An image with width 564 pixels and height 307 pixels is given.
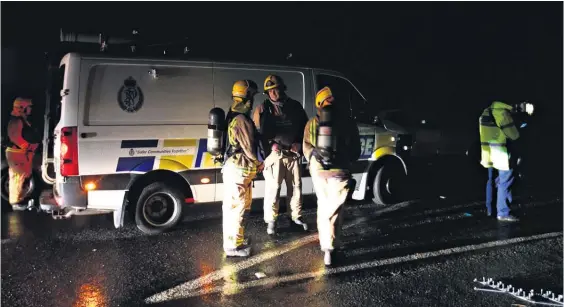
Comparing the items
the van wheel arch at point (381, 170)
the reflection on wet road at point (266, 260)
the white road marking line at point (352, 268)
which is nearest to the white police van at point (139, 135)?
the reflection on wet road at point (266, 260)

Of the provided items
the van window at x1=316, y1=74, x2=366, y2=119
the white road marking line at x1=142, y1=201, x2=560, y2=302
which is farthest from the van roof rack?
the white road marking line at x1=142, y1=201, x2=560, y2=302

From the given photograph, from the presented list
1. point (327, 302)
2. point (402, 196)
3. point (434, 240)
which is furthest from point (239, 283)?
point (402, 196)

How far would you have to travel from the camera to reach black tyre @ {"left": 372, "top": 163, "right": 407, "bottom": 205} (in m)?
7.49

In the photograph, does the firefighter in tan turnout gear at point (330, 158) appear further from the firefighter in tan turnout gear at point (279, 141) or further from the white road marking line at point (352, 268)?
the firefighter in tan turnout gear at point (279, 141)

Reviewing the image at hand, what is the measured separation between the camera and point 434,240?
5.83m

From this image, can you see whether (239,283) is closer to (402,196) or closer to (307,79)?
(307,79)

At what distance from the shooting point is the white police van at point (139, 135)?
5.59 m

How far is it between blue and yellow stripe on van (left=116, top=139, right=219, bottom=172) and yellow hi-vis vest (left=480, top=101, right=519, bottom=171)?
3.55m

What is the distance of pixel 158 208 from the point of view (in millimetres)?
6227

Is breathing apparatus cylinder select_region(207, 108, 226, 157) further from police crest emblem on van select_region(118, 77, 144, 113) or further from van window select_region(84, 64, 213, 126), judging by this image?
police crest emblem on van select_region(118, 77, 144, 113)

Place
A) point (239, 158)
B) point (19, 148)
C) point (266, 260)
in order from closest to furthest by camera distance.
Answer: point (239, 158) → point (266, 260) → point (19, 148)

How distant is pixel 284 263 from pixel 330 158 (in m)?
1.19

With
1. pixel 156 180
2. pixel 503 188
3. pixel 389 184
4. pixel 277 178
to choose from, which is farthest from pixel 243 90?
pixel 503 188

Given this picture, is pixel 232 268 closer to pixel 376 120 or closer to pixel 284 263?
pixel 284 263
